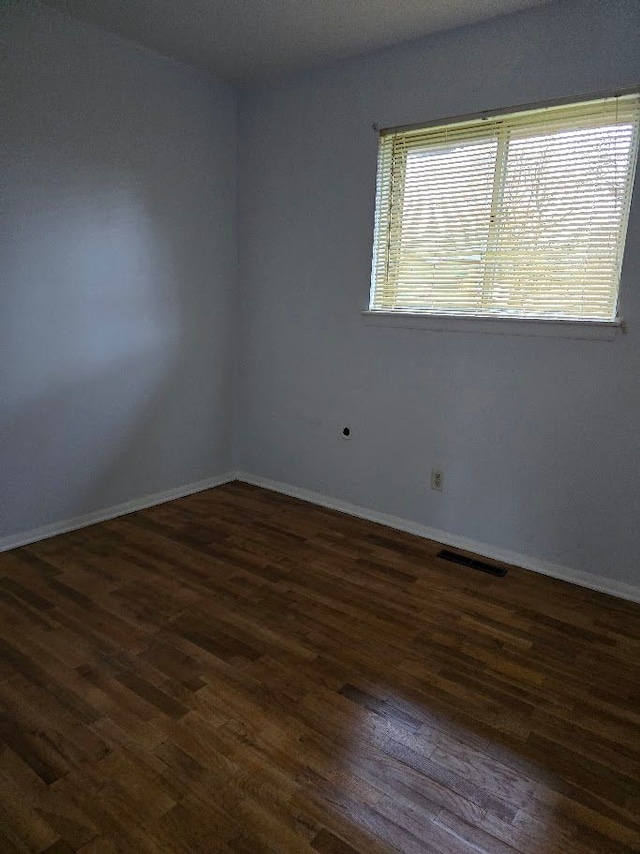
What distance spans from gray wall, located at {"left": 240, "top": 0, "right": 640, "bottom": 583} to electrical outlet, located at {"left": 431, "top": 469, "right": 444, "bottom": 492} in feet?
0.19

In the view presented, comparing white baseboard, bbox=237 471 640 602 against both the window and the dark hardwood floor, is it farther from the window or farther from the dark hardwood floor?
the window

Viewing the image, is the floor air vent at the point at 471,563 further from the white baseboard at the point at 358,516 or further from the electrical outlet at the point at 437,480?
the electrical outlet at the point at 437,480

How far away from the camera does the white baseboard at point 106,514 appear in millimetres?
2855

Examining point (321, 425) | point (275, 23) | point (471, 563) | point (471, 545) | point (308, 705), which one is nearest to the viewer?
point (308, 705)

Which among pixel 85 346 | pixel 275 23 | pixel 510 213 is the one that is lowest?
pixel 85 346

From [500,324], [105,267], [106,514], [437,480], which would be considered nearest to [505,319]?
[500,324]

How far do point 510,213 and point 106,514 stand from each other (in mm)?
2779

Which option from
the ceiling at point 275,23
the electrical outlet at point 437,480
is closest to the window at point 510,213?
the ceiling at point 275,23

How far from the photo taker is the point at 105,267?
3006 mm

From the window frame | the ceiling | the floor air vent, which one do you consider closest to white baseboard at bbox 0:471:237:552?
the window frame

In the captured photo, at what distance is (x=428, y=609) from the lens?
2371 millimetres

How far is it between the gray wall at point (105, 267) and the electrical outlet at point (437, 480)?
1.64 m

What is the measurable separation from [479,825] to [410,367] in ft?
7.08

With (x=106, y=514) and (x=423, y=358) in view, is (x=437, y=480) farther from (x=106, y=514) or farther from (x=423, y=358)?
(x=106, y=514)
